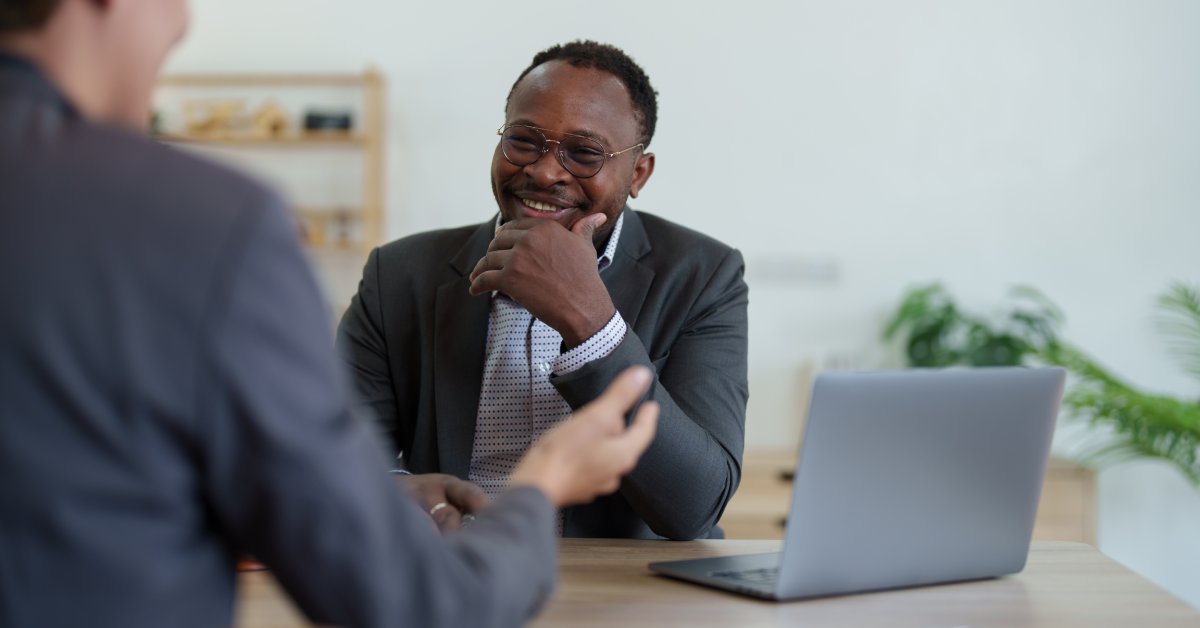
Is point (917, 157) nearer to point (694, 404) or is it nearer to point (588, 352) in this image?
point (694, 404)

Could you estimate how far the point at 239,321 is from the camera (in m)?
0.71

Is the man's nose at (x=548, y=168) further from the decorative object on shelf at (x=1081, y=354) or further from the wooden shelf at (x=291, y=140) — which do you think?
the wooden shelf at (x=291, y=140)

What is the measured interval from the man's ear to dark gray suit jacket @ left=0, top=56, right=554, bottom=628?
1454 mm

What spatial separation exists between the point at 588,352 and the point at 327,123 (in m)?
3.15

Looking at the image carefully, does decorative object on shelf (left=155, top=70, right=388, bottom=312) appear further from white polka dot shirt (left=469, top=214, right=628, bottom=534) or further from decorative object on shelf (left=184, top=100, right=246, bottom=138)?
white polka dot shirt (left=469, top=214, right=628, bottom=534)

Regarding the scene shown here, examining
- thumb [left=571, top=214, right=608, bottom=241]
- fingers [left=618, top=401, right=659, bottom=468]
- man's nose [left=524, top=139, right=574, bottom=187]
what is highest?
man's nose [left=524, top=139, right=574, bottom=187]

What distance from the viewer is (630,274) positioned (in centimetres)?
208

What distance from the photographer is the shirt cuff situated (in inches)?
67.0

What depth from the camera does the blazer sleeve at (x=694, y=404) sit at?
170 centimetres

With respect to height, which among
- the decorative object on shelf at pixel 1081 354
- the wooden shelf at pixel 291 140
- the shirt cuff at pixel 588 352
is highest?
the shirt cuff at pixel 588 352

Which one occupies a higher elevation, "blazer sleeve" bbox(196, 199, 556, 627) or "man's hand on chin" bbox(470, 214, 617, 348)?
"blazer sleeve" bbox(196, 199, 556, 627)

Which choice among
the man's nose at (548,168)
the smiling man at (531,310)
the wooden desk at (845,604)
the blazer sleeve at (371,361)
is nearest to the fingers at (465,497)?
the wooden desk at (845,604)

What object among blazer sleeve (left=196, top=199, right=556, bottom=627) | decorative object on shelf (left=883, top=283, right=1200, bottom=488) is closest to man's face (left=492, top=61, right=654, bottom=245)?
blazer sleeve (left=196, top=199, right=556, bottom=627)

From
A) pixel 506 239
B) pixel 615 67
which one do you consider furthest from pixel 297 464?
pixel 615 67
